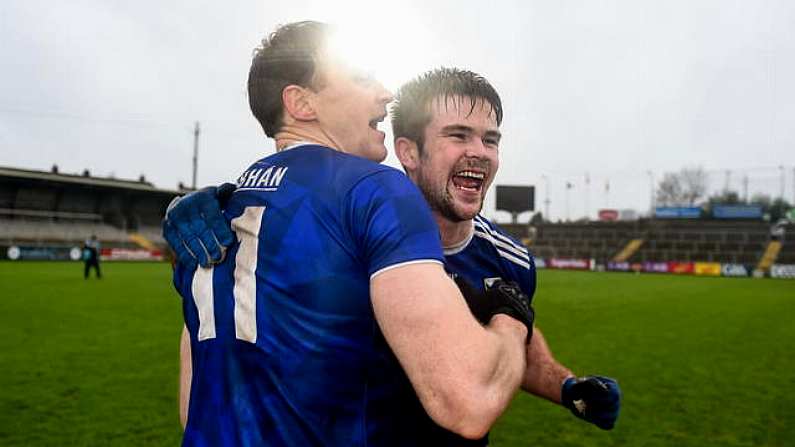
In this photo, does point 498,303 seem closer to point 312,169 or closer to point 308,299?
Answer: point 308,299

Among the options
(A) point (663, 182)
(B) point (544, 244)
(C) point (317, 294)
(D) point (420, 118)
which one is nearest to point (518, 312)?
(C) point (317, 294)

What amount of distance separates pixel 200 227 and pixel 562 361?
27.4 feet

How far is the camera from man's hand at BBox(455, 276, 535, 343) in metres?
1.74

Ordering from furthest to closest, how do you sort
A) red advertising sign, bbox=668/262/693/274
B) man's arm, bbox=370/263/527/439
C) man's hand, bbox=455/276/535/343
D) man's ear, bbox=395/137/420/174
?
red advertising sign, bbox=668/262/693/274, man's ear, bbox=395/137/420/174, man's hand, bbox=455/276/535/343, man's arm, bbox=370/263/527/439

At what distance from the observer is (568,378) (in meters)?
2.52

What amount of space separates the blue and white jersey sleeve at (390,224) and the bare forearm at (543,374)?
49.1 inches

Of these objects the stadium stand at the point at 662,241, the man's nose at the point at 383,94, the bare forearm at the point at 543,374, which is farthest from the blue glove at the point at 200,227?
the stadium stand at the point at 662,241

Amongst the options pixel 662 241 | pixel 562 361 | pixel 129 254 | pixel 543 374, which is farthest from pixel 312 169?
pixel 662 241

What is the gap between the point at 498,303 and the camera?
1.77 meters

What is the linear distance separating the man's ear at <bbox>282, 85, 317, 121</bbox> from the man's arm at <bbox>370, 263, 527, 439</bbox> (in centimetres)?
62

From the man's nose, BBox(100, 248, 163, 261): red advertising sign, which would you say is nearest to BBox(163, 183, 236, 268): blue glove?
the man's nose

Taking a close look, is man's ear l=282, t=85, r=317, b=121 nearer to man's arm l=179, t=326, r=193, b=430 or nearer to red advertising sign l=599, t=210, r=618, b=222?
man's arm l=179, t=326, r=193, b=430

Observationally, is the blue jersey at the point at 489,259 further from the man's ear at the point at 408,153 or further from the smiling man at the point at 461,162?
the man's ear at the point at 408,153

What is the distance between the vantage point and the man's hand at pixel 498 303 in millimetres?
1744
